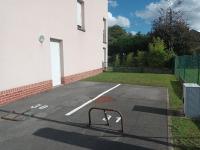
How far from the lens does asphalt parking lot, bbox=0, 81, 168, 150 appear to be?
5.23m

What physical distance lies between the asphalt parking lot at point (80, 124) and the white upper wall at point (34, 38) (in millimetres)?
1216

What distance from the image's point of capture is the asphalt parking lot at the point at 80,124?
523cm

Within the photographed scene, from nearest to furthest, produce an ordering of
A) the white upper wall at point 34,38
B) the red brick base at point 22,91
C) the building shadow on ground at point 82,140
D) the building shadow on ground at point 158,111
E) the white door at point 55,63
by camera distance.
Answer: the building shadow on ground at point 82,140
the building shadow on ground at point 158,111
the red brick base at point 22,91
the white upper wall at point 34,38
the white door at point 55,63

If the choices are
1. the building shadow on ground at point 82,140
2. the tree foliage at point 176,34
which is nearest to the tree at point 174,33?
the tree foliage at point 176,34

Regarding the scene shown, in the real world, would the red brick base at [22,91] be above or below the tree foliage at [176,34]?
below

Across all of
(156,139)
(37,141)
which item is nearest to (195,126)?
(156,139)

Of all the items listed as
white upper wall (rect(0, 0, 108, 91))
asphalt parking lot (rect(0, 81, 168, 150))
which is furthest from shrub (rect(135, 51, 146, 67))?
asphalt parking lot (rect(0, 81, 168, 150))

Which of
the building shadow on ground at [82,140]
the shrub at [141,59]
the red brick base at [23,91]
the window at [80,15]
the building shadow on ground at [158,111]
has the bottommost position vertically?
the building shadow on ground at [82,140]

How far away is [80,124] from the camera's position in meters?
6.50

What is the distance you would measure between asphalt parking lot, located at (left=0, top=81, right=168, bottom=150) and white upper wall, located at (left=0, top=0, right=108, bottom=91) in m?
1.22

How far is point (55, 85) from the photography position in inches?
503

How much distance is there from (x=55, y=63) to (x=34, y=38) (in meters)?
2.68

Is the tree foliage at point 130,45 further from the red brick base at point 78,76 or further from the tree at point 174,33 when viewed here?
the red brick base at point 78,76

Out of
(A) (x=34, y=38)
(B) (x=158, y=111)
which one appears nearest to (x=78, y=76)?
(A) (x=34, y=38)
